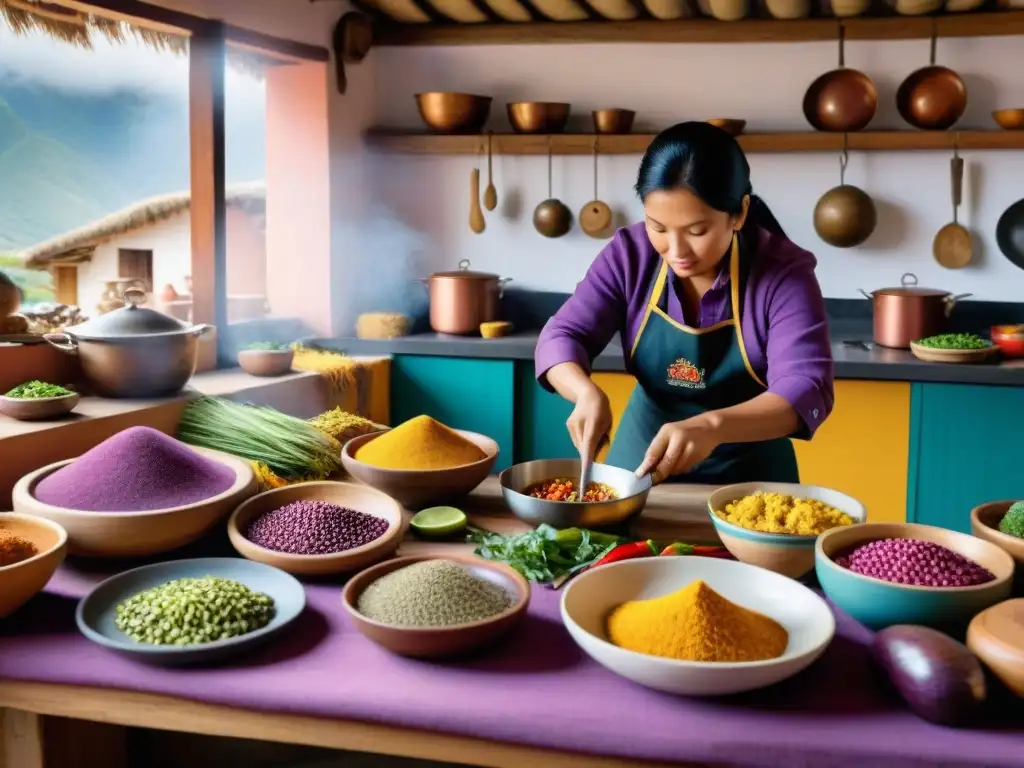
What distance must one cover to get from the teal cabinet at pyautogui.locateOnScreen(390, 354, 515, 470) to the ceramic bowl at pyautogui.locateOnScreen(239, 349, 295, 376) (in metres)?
0.77

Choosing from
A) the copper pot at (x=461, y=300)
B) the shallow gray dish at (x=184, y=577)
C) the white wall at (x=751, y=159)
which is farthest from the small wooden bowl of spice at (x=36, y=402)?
the white wall at (x=751, y=159)

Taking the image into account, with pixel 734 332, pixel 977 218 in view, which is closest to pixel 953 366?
pixel 977 218

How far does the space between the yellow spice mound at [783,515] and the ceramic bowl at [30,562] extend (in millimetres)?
973

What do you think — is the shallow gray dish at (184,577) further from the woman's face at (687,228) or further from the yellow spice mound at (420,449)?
the woman's face at (687,228)

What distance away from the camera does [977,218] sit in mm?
3801

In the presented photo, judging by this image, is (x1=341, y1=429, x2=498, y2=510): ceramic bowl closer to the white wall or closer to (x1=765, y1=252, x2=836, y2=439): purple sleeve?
(x1=765, y1=252, x2=836, y2=439): purple sleeve

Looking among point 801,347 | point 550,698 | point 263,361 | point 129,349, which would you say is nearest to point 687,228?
point 801,347

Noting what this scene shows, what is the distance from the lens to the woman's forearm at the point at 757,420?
1713 millimetres

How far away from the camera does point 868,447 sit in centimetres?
333

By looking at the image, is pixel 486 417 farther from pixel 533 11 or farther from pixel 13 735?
pixel 13 735

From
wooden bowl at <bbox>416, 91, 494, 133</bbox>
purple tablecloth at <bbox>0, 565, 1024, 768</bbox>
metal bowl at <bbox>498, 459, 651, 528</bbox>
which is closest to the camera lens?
purple tablecloth at <bbox>0, 565, 1024, 768</bbox>

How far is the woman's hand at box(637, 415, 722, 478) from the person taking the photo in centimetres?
163

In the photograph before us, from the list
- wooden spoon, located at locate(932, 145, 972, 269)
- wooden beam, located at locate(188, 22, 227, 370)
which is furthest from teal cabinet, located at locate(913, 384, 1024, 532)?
wooden beam, located at locate(188, 22, 227, 370)

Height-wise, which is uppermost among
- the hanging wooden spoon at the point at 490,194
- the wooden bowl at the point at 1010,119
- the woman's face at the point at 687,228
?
the wooden bowl at the point at 1010,119
